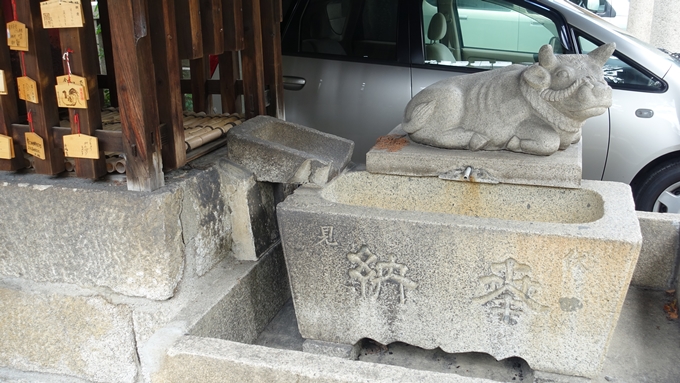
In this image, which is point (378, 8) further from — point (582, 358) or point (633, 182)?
point (582, 358)

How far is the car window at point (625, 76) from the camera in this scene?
387 centimetres

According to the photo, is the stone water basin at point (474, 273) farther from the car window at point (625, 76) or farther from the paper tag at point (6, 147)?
the car window at point (625, 76)

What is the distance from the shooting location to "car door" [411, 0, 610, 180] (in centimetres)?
402

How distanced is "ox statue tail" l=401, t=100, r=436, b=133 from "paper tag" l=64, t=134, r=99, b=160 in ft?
4.34

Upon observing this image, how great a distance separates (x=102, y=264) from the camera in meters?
2.51

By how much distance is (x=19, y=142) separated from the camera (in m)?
2.53

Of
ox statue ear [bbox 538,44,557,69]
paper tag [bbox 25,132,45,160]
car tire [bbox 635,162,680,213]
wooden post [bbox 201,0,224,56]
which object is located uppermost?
wooden post [bbox 201,0,224,56]

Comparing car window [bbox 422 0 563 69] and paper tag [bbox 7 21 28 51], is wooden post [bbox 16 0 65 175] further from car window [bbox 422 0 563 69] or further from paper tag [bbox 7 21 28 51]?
car window [bbox 422 0 563 69]

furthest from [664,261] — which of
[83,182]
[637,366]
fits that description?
[83,182]

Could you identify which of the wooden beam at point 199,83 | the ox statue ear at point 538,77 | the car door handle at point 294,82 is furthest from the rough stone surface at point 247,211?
the car door handle at point 294,82

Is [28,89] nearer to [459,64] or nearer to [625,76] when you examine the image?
[459,64]

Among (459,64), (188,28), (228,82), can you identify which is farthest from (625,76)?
(188,28)

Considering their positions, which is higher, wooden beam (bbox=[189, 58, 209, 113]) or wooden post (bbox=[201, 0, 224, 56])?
wooden post (bbox=[201, 0, 224, 56])

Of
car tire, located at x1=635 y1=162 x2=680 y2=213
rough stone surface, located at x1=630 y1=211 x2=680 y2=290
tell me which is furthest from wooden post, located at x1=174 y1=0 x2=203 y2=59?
car tire, located at x1=635 y1=162 x2=680 y2=213
